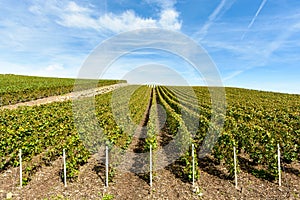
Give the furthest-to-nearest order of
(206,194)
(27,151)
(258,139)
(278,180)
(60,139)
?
(60,139), (258,139), (27,151), (278,180), (206,194)

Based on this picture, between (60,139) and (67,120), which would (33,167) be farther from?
(67,120)

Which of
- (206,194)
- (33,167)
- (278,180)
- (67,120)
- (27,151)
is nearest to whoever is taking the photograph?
(206,194)

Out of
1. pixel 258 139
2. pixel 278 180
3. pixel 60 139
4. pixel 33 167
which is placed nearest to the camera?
pixel 278 180

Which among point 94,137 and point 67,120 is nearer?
point 94,137

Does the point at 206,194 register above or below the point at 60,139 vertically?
below

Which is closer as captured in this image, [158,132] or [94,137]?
[94,137]

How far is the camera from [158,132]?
18406 mm

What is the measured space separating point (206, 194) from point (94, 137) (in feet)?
20.6

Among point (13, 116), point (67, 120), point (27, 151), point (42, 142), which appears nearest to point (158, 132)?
point (67, 120)

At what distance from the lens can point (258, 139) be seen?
12625mm

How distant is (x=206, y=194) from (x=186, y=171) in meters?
1.28

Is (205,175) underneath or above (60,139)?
underneath

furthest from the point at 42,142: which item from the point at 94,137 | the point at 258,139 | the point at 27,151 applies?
the point at 258,139

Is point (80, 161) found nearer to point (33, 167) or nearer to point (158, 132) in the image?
point (33, 167)
